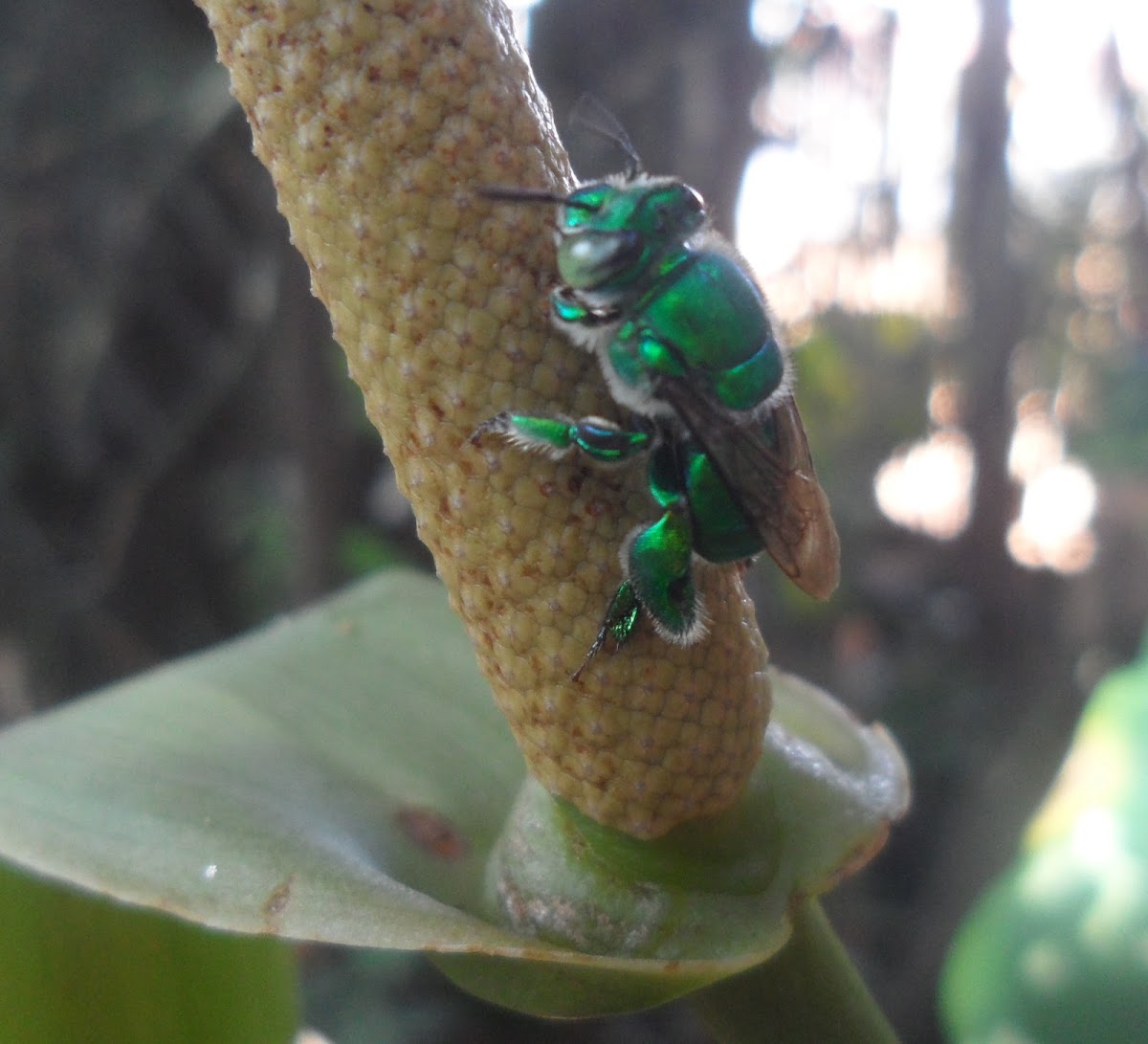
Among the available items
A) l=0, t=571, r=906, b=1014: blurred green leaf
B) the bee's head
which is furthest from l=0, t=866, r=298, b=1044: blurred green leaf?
the bee's head

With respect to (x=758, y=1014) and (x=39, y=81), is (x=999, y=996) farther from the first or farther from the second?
(x=39, y=81)

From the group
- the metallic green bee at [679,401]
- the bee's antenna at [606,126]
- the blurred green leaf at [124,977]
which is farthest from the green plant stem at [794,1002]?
the bee's antenna at [606,126]

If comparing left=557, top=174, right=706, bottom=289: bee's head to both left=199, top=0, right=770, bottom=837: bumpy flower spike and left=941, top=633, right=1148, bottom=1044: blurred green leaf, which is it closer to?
left=199, top=0, right=770, bottom=837: bumpy flower spike

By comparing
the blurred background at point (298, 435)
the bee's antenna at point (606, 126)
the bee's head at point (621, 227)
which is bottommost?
the blurred background at point (298, 435)

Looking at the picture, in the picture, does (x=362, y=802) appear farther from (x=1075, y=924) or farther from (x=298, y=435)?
(x=298, y=435)

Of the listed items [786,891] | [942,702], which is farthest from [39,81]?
[942,702]

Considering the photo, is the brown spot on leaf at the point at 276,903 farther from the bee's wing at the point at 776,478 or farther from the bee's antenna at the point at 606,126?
the bee's antenna at the point at 606,126
